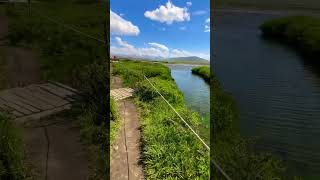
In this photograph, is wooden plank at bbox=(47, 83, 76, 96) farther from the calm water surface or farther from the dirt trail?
the calm water surface

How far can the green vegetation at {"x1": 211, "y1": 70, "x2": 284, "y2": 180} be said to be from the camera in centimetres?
Result: 419

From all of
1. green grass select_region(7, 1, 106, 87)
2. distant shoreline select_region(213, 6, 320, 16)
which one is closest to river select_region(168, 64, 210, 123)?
green grass select_region(7, 1, 106, 87)

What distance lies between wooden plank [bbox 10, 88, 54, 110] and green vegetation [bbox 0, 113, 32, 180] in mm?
859

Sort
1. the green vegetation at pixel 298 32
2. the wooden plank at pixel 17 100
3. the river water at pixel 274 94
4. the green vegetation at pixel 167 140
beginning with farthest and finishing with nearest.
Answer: the green vegetation at pixel 298 32 → the river water at pixel 274 94 → the wooden plank at pixel 17 100 → the green vegetation at pixel 167 140

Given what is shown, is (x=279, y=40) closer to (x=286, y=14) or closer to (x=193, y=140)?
(x=286, y=14)

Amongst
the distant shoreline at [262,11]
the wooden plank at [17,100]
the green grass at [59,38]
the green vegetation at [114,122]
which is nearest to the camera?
the wooden plank at [17,100]

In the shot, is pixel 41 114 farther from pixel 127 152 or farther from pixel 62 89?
pixel 127 152

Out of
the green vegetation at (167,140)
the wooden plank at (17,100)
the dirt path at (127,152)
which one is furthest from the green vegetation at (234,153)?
the wooden plank at (17,100)

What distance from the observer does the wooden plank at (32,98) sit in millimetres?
4785

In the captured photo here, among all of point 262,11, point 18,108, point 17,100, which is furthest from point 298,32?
point 18,108

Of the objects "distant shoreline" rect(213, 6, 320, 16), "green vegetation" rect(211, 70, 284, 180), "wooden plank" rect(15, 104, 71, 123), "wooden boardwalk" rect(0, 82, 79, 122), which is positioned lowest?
"green vegetation" rect(211, 70, 284, 180)

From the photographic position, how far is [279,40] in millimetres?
12672

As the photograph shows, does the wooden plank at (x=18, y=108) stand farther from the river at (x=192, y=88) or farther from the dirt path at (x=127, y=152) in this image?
the river at (x=192, y=88)

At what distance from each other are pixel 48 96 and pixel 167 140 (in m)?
1.47
